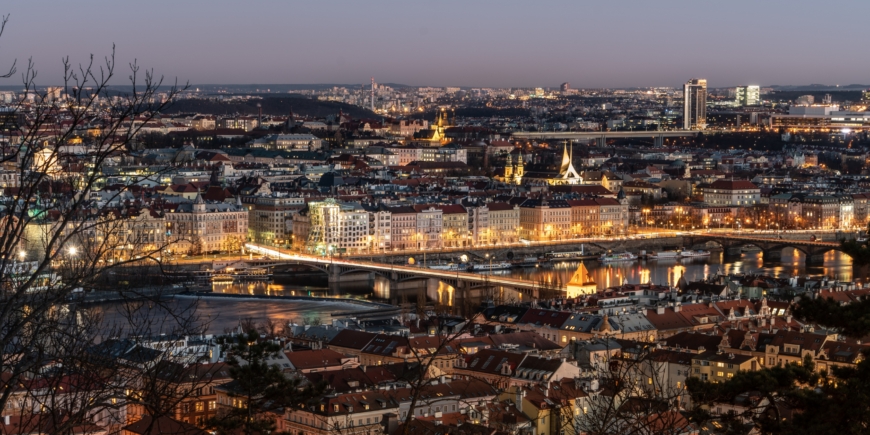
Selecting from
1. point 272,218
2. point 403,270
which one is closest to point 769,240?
point 403,270

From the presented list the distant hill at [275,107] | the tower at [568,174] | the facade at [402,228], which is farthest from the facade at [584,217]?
the distant hill at [275,107]

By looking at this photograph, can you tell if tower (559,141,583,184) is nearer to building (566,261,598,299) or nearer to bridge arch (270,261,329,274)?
bridge arch (270,261,329,274)

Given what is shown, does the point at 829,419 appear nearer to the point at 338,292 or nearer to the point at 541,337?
the point at 541,337

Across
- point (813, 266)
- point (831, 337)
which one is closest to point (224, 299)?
point (831, 337)

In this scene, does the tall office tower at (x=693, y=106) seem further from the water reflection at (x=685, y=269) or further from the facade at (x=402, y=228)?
the facade at (x=402, y=228)

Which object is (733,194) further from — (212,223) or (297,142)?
(297,142)
